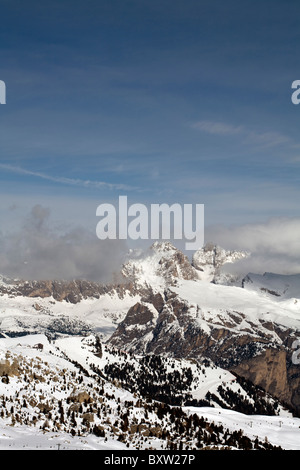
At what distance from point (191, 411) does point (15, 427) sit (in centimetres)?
9843

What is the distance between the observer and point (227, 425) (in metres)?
162

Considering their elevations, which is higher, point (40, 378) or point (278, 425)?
point (40, 378)

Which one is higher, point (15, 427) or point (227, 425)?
point (15, 427)

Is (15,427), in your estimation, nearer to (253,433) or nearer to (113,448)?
(113,448)

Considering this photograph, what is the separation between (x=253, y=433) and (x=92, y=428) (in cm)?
6710

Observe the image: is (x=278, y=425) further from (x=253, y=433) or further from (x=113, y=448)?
(x=113, y=448)
